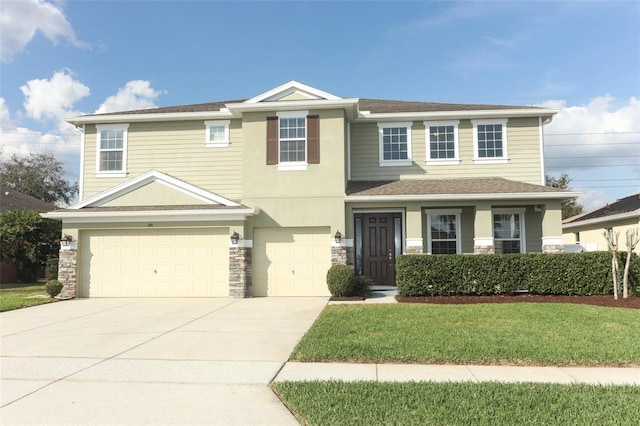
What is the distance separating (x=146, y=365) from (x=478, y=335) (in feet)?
16.3

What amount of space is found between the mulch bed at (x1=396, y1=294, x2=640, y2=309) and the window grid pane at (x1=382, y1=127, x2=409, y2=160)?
5233mm

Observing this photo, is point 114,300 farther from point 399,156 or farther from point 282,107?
point 399,156

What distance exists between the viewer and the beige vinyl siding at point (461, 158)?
14.7 meters

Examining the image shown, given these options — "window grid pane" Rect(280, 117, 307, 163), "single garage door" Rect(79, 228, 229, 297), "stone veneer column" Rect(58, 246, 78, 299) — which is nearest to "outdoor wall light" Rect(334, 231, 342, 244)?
"window grid pane" Rect(280, 117, 307, 163)

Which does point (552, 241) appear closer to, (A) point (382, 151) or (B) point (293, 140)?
(A) point (382, 151)

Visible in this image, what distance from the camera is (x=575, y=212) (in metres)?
36.6

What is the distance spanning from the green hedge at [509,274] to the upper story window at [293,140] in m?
4.36

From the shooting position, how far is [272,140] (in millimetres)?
13805

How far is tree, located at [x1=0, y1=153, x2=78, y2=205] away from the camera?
39.6 metres

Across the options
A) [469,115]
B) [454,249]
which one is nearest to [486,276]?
[454,249]

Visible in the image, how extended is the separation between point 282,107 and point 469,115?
6148 millimetres

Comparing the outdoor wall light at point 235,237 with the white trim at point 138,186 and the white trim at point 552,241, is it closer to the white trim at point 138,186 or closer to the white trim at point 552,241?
the white trim at point 138,186

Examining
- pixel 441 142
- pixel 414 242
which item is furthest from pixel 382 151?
pixel 414 242

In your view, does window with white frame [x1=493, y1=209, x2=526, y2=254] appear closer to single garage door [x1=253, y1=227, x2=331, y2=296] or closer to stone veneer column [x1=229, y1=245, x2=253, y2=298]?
single garage door [x1=253, y1=227, x2=331, y2=296]
